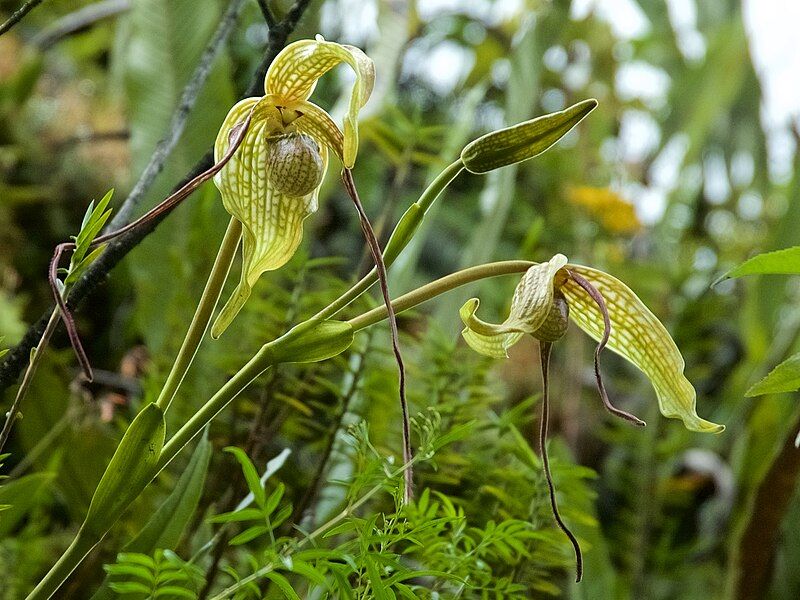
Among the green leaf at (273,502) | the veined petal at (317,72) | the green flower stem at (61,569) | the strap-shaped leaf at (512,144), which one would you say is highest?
the veined petal at (317,72)

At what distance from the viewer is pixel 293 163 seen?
13.3 inches

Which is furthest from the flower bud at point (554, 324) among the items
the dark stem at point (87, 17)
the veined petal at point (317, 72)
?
the dark stem at point (87, 17)

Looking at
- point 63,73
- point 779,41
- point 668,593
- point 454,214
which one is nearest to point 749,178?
point 779,41

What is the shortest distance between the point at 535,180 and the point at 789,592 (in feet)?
2.55

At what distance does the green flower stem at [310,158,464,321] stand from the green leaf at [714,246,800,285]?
0.37 feet

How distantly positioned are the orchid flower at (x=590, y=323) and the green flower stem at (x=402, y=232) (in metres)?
0.04

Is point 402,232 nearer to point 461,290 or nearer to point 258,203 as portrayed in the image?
point 258,203

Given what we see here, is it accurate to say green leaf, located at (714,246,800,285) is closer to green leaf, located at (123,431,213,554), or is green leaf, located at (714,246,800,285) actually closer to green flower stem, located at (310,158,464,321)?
green flower stem, located at (310,158,464,321)

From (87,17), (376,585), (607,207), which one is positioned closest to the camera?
(376,585)

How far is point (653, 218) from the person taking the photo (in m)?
1.40

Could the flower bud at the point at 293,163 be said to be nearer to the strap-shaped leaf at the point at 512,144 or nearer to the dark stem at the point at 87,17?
the strap-shaped leaf at the point at 512,144

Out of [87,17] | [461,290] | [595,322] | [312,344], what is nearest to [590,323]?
[595,322]

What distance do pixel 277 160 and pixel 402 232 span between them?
0.06 metres

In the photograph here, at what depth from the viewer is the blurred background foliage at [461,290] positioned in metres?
0.52
